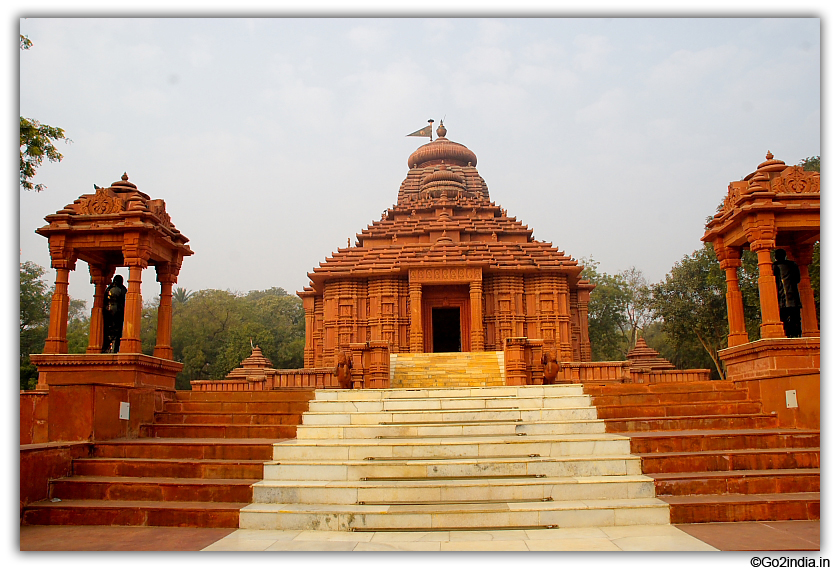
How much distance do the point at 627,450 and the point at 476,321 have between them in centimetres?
1307

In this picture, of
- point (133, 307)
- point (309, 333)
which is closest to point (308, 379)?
point (133, 307)

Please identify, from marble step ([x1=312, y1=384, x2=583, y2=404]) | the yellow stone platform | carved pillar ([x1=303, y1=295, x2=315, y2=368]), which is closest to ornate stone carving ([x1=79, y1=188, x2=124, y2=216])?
marble step ([x1=312, y1=384, x2=583, y2=404])

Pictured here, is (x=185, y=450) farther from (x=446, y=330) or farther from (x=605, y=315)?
(x=605, y=315)

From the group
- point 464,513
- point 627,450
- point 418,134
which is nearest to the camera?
point 464,513

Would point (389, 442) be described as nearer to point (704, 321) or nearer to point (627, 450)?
point (627, 450)

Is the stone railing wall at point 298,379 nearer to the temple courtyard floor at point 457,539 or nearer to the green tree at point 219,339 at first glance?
the temple courtyard floor at point 457,539

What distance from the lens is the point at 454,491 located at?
21.3 ft

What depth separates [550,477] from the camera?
6957 mm

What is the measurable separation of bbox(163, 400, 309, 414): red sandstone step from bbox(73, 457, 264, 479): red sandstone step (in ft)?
6.60

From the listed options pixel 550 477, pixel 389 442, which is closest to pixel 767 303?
pixel 550 477

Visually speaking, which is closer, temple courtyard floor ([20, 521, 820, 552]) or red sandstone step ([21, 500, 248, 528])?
temple courtyard floor ([20, 521, 820, 552])

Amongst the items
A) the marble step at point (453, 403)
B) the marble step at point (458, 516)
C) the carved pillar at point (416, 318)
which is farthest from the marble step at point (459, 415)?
the carved pillar at point (416, 318)

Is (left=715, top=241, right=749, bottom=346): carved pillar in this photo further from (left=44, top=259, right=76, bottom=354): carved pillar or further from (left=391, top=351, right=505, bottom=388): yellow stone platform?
(left=44, top=259, right=76, bottom=354): carved pillar

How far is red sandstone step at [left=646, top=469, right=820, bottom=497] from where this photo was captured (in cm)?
667
